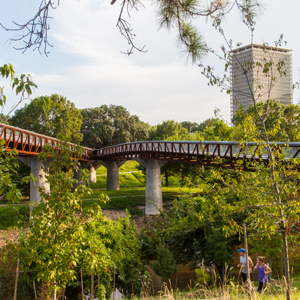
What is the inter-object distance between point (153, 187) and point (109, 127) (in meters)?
27.6

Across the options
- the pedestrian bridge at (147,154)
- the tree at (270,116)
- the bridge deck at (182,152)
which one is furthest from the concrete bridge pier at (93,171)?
the tree at (270,116)

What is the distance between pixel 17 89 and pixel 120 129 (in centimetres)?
5636

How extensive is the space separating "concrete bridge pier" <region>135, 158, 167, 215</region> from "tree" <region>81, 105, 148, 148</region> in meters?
24.8

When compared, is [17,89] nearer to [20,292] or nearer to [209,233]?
[20,292]

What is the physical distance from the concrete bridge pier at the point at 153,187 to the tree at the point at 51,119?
554 inches

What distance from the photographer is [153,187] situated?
3384cm

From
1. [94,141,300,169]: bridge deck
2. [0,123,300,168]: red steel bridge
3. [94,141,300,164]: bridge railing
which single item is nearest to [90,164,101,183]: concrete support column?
[94,141,300,169]: bridge deck

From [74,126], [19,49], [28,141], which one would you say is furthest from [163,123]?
[19,49]

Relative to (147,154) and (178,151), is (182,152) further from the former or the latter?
(147,154)

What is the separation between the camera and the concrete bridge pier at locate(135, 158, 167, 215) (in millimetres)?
33500

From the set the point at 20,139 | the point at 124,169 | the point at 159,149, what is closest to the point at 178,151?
the point at 159,149

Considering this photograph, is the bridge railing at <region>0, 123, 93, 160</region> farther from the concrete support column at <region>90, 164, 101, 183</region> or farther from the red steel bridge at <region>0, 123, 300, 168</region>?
the concrete support column at <region>90, 164, 101, 183</region>

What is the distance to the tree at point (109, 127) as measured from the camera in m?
58.0

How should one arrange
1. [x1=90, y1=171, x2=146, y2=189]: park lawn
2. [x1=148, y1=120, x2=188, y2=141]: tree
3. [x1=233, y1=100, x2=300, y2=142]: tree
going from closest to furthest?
1. [x1=233, y1=100, x2=300, y2=142]: tree
2. [x1=90, y1=171, x2=146, y2=189]: park lawn
3. [x1=148, y1=120, x2=188, y2=141]: tree
